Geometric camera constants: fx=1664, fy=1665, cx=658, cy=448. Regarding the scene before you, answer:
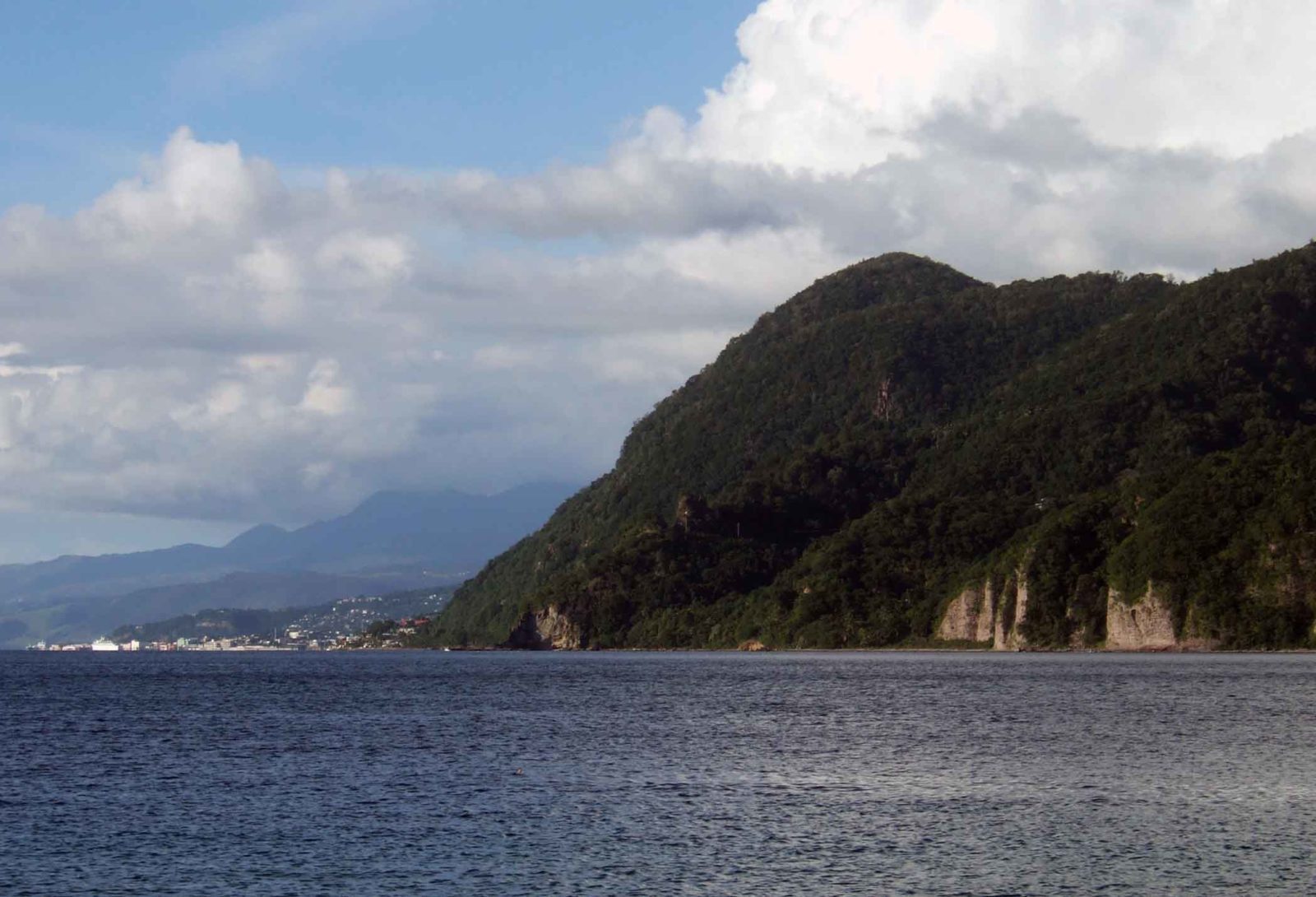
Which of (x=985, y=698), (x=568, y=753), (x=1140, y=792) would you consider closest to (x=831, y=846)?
(x=1140, y=792)

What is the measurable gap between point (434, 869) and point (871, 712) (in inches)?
2532

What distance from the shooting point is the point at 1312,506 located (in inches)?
7589

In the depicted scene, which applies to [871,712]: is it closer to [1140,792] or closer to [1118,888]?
[1140,792]

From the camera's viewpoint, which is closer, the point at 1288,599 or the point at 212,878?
the point at 212,878

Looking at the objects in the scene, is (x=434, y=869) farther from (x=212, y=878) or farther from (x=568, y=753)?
(x=568, y=753)

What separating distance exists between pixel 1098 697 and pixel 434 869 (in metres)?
80.1

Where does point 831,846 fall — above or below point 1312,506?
below

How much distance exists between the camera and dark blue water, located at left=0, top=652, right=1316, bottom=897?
4903 centimetres

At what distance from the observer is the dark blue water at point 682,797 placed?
4903cm

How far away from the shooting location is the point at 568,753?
279ft

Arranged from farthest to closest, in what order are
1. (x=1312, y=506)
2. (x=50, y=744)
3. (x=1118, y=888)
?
(x=1312, y=506) → (x=50, y=744) → (x=1118, y=888)

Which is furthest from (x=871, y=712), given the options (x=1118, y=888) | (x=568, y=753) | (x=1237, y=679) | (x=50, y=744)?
(x=1118, y=888)

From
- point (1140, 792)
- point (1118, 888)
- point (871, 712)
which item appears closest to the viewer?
point (1118, 888)

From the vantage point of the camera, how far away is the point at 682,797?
66.1 m
